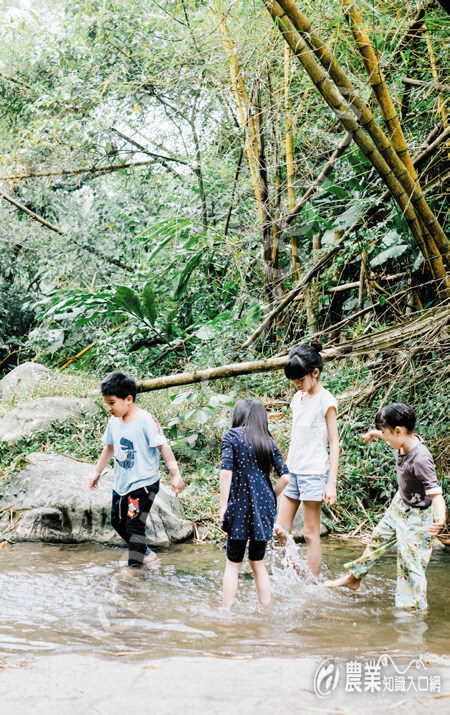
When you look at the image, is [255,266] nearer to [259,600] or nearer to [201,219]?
[201,219]

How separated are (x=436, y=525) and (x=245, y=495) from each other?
0.93 m

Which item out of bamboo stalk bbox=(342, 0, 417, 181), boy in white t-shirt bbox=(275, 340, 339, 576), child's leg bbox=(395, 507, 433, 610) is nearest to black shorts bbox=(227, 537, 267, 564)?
boy in white t-shirt bbox=(275, 340, 339, 576)

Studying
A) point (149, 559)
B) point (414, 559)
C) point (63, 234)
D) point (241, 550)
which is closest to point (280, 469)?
point (241, 550)

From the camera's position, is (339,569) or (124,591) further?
(339,569)

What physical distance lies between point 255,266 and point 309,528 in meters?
4.10

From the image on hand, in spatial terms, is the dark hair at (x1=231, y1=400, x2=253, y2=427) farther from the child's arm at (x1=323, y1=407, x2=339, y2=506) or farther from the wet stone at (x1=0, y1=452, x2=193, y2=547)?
the wet stone at (x1=0, y1=452, x2=193, y2=547)

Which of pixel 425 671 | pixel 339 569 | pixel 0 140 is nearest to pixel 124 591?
pixel 339 569

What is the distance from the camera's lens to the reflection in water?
234cm

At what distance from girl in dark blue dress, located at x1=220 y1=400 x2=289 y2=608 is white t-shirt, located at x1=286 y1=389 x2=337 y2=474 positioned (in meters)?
0.35

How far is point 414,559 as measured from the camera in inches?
115

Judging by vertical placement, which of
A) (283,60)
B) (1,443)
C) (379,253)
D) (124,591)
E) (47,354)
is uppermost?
(283,60)

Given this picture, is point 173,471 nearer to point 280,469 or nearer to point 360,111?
point 280,469

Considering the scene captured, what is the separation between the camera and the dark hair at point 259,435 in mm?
3008

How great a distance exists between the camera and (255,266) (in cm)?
691
